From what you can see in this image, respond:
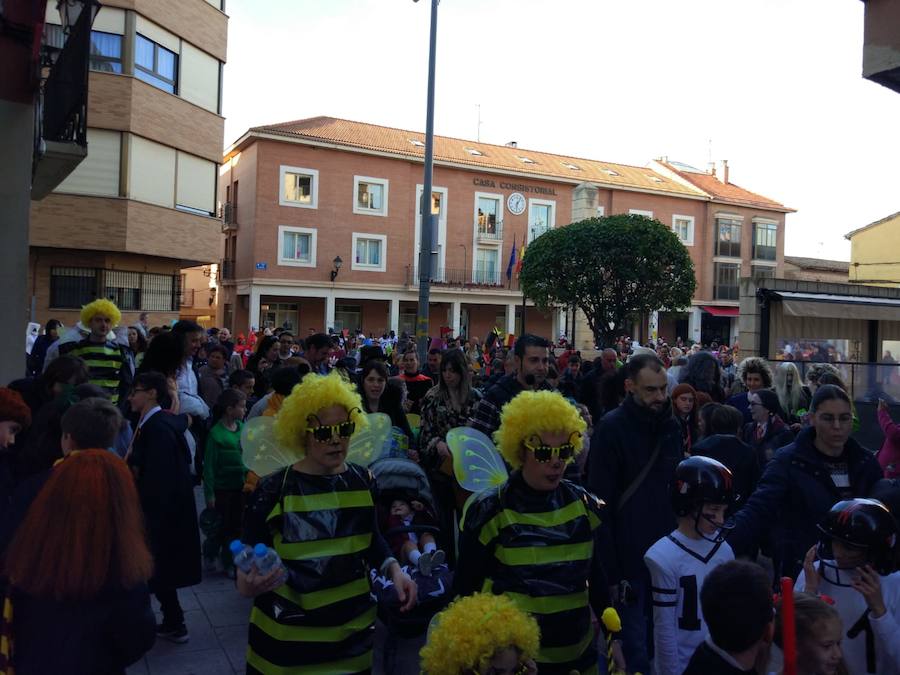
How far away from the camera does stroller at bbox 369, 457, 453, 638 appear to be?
3519 millimetres

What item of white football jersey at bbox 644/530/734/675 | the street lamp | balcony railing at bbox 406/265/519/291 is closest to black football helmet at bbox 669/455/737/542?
white football jersey at bbox 644/530/734/675

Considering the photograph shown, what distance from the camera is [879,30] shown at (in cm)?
542

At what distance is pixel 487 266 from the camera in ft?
132

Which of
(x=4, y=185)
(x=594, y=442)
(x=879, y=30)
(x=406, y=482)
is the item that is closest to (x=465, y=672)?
(x=594, y=442)

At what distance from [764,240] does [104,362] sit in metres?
47.4

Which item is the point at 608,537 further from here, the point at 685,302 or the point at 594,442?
the point at 685,302

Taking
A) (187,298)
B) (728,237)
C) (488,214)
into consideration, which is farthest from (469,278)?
(728,237)

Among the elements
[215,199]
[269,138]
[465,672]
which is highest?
[269,138]

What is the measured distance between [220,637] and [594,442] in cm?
284

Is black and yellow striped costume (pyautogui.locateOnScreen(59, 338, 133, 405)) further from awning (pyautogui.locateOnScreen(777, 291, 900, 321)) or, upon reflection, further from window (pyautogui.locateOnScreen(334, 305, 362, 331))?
window (pyautogui.locateOnScreen(334, 305, 362, 331))

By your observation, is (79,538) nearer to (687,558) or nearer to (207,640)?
(687,558)

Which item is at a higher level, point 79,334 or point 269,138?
point 269,138

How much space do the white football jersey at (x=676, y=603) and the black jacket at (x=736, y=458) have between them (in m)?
1.83

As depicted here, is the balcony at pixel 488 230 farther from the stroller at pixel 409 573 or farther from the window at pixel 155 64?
the stroller at pixel 409 573
